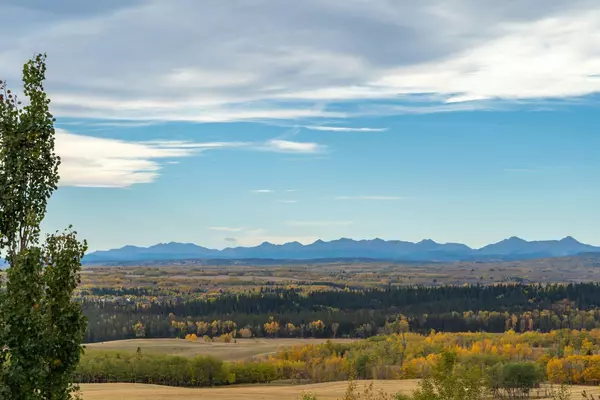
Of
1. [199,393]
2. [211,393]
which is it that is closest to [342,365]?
[211,393]

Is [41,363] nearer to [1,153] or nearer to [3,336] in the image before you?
[3,336]

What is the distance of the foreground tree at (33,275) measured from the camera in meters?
23.2

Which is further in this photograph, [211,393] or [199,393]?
[211,393]

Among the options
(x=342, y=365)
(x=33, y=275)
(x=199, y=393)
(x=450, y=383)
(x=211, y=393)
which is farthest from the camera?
(x=342, y=365)

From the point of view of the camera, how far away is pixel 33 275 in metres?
24.0

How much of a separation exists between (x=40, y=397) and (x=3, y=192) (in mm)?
6757

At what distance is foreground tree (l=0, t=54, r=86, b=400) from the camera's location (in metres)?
23.2

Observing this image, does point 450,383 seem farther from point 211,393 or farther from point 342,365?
point 342,365

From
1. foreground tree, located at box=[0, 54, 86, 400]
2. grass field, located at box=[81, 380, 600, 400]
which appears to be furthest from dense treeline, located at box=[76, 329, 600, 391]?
foreground tree, located at box=[0, 54, 86, 400]

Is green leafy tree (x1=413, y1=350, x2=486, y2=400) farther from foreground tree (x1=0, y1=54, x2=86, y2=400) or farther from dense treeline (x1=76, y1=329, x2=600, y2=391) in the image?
dense treeline (x1=76, y1=329, x2=600, y2=391)

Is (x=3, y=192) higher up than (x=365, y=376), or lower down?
higher up

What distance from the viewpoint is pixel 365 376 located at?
550 ft

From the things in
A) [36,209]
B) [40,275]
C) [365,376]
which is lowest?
[365,376]

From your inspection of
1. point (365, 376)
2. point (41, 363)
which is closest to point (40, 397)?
point (41, 363)
